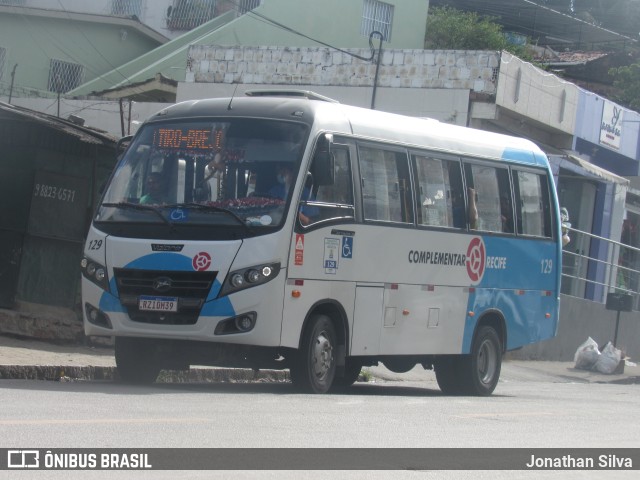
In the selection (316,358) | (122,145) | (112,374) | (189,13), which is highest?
(189,13)

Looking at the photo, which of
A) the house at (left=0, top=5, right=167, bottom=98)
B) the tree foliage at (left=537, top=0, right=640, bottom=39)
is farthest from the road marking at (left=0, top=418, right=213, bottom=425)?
the tree foliage at (left=537, top=0, right=640, bottom=39)

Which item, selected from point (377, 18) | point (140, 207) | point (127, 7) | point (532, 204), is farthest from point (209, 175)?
point (127, 7)

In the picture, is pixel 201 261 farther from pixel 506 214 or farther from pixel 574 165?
pixel 574 165

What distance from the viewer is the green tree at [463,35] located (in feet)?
162

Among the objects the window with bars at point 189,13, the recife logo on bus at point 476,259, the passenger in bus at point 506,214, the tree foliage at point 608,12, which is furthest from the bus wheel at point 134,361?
the tree foliage at point 608,12

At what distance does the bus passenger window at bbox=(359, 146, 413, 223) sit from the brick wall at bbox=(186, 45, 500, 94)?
1186 cm

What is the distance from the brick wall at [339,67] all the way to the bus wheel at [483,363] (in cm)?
1063

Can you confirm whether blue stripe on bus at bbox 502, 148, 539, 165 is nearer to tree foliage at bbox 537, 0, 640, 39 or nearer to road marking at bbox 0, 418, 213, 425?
road marking at bbox 0, 418, 213, 425

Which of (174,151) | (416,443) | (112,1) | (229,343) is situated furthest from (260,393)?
(112,1)

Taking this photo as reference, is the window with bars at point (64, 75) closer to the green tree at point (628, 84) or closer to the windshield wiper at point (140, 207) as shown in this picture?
the green tree at point (628, 84)

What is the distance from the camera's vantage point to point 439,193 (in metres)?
13.5

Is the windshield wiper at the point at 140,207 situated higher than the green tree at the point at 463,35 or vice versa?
the green tree at the point at 463,35

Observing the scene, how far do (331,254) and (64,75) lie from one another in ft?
91.6
